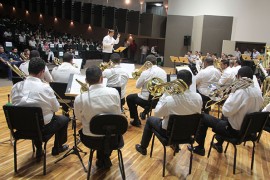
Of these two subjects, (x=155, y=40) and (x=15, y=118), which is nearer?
(x=15, y=118)

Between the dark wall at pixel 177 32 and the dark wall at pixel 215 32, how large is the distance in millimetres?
1260

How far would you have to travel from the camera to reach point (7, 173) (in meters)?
3.27

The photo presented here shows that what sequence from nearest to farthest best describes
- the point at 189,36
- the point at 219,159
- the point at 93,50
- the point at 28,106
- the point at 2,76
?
the point at 28,106
the point at 219,159
the point at 2,76
the point at 93,50
the point at 189,36

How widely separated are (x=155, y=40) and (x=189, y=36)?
2977mm

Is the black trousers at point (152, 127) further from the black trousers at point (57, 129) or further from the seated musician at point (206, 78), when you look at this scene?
the seated musician at point (206, 78)

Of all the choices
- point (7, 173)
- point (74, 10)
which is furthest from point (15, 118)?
point (74, 10)

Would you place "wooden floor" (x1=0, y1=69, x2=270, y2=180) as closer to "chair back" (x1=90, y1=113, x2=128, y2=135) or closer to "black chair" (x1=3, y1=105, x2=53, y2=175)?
"black chair" (x1=3, y1=105, x2=53, y2=175)

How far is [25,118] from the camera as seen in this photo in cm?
297

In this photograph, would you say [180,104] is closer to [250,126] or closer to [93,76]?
[250,126]

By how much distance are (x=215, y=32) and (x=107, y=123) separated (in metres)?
14.8

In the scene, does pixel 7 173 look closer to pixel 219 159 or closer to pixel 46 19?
pixel 219 159

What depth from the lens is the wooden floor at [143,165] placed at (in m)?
3.37

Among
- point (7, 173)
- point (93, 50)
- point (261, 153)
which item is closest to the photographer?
point (7, 173)

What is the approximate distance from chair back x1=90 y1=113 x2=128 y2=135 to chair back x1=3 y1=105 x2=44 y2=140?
647 millimetres
